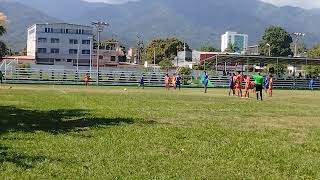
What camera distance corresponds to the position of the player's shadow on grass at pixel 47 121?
1446 cm

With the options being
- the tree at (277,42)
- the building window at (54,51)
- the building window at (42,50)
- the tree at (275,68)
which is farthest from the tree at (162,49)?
the tree at (275,68)

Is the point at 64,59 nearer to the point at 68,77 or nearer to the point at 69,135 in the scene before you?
the point at 68,77

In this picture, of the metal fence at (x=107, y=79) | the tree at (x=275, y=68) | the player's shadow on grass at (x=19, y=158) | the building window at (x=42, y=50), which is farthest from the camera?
the building window at (x=42, y=50)

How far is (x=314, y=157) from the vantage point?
1105 centimetres

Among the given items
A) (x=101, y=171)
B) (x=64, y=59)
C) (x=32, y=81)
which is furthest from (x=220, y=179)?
(x=64, y=59)

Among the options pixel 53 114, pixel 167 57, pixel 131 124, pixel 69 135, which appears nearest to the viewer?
pixel 69 135

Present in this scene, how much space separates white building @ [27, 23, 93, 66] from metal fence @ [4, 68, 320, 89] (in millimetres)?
71687

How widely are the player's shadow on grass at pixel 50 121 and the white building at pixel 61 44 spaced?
126 m

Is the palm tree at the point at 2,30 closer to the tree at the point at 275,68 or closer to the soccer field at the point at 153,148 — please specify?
the soccer field at the point at 153,148

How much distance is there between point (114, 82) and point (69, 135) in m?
58.3

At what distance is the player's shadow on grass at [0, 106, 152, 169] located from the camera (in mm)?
14455

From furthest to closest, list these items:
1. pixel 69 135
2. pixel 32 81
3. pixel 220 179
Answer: pixel 32 81 → pixel 69 135 → pixel 220 179

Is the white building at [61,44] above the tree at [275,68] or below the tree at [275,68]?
above

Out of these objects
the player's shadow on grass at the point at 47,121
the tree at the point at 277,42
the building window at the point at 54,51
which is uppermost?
the tree at the point at 277,42
